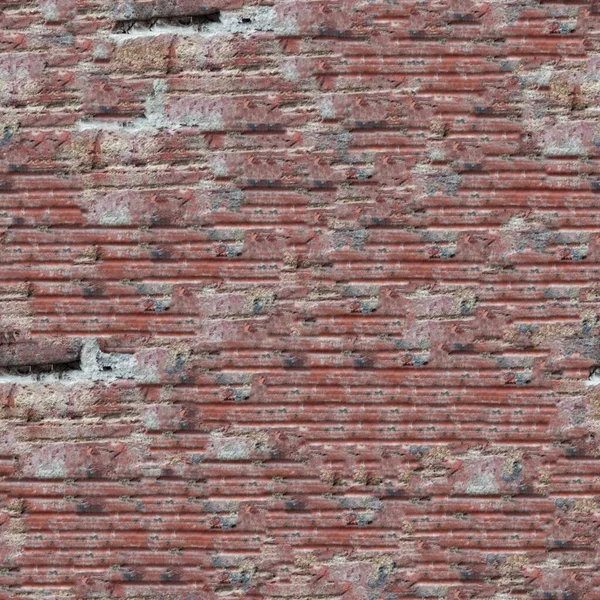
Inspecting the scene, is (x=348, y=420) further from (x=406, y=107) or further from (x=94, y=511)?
(x=406, y=107)

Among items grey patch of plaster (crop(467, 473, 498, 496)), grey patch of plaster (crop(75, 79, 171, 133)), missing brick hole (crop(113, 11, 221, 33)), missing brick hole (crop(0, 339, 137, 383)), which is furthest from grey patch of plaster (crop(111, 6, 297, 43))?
grey patch of plaster (crop(467, 473, 498, 496))

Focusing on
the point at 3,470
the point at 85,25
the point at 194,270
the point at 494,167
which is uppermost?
the point at 85,25

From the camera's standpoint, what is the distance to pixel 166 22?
3500 millimetres

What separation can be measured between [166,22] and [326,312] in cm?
176

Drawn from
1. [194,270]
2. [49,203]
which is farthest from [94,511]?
[49,203]

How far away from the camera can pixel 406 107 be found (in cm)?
344

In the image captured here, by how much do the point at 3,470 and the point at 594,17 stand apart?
153 inches

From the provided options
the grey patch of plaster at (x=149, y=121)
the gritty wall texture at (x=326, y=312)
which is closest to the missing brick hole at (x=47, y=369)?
the gritty wall texture at (x=326, y=312)

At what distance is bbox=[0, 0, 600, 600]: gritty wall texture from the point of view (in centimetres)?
344

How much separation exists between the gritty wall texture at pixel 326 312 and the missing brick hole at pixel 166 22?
0.42 feet

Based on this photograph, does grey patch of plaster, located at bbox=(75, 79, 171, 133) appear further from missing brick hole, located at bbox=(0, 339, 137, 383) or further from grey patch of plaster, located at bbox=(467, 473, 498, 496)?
grey patch of plaster, located at bbox=(467, 473, 498, 496)

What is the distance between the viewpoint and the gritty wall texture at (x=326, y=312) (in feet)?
11.3

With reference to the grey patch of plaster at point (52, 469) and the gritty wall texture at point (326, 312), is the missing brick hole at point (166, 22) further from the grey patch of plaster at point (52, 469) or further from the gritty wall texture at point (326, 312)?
the grey patch of plaster at point (52, 469)

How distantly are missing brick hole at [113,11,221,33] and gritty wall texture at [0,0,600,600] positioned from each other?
0.13 metres
